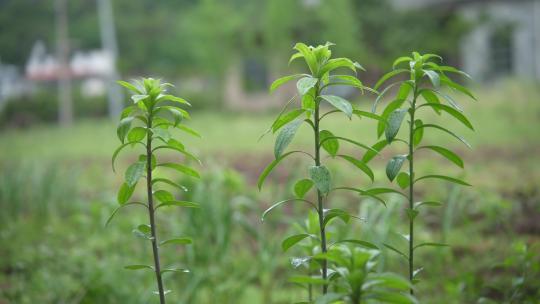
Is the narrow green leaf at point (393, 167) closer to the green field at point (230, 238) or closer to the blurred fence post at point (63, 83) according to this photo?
the green field at point (230, 238)

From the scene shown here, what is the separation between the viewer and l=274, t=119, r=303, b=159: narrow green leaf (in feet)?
2.57

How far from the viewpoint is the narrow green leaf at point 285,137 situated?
0.78 metres

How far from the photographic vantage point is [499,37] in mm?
12234

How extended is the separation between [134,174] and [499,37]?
41.6 ft

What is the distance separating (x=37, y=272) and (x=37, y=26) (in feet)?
51.2

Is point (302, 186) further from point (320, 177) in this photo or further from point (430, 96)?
point (430, 96)

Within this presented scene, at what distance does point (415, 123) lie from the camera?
35.4 inches

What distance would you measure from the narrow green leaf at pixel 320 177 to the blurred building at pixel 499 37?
11.9 m

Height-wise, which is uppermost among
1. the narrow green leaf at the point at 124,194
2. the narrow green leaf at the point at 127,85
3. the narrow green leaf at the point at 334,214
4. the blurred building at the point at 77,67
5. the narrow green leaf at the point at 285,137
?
the blurred building at the point at 77,67

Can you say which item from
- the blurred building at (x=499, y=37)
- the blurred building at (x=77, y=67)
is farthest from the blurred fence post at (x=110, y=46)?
the blurred building at (x=499, y=37)

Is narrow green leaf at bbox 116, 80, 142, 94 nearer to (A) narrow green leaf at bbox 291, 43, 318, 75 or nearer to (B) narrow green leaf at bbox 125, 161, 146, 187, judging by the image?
(B) narrow green leaf at bbox 125, 161, 146, 187

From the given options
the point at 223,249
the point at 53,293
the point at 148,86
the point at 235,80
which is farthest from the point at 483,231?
the point at 235,80

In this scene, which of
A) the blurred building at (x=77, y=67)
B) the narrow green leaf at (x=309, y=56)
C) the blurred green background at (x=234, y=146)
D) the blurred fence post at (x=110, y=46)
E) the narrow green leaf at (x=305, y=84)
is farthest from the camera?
the blurred building at (x=77, y=67)

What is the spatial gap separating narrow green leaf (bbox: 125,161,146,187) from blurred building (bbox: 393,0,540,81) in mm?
11934
